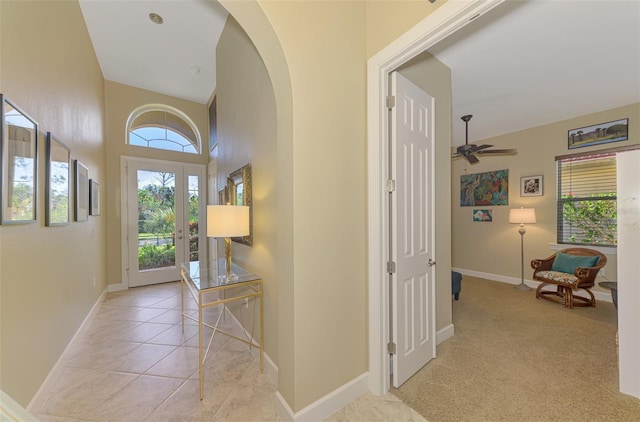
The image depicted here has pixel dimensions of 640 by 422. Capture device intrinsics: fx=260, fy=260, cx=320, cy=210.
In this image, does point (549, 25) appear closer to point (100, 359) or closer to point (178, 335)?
point (178, 335)

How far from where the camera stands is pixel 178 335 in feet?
9.08

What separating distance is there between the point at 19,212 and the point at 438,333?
3.36m

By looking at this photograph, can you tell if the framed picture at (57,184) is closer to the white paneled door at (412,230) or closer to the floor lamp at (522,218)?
the white paneled door at (412,230)

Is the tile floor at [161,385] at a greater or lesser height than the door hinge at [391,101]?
lesser

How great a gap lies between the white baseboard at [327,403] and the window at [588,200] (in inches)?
178

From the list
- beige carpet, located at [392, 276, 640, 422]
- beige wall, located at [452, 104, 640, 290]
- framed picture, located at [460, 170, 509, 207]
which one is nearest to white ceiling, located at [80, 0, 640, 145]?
beige wall, located at [452, 104, 640, 290]

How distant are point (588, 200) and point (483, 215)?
5.09 feet

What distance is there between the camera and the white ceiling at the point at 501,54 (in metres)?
2.20

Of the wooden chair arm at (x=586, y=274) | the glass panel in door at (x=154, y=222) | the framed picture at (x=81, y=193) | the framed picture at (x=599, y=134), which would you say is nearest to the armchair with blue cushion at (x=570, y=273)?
the wooden chair arm at (x=586, y=274)

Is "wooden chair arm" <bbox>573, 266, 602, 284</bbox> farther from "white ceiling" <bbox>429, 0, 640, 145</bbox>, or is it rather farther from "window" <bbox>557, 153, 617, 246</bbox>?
"white ceiling" <bbox>429, 0, 640, 145</bbox>

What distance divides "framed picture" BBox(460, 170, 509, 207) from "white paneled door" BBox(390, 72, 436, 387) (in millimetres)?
3818

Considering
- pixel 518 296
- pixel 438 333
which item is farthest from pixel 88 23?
pixel 518 296

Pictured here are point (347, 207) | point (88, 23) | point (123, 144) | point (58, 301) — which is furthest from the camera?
point (123, 144)

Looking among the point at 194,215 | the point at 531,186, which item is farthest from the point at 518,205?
the point at 194,215
